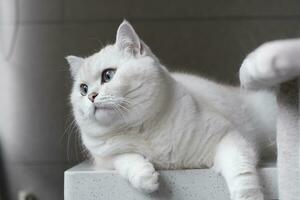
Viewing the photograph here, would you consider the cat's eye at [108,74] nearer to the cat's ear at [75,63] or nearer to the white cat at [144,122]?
the white cat at [144,122]

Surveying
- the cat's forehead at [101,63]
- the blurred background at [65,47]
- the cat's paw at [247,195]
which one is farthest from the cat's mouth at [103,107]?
the blurred background at [65,47]

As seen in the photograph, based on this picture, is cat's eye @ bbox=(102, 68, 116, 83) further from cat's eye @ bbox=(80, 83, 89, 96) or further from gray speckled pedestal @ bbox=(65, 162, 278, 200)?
gray speckled pedestal @ bbox=(65, 162, 278, 200)

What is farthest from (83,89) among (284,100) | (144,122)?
(284,100)

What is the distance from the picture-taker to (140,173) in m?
1.04

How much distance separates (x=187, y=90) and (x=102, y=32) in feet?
3.59

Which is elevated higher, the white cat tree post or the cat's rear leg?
the white cat tree post

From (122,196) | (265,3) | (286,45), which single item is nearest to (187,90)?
(122,196)

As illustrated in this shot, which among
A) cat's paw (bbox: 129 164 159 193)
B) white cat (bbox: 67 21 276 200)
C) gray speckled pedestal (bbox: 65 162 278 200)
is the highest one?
white cat (bbox: 67 21 276 200)

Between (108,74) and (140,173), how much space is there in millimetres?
272

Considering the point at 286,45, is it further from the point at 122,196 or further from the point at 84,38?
the point at 84,38

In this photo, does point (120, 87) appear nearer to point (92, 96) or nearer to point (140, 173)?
point (92, 96)

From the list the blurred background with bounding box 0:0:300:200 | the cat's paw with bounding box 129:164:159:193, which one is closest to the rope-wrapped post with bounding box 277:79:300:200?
the cat's paw with bounding box 129:164:159:193

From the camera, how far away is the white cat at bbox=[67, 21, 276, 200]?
1.10 m

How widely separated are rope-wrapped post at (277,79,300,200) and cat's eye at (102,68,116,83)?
44cm
